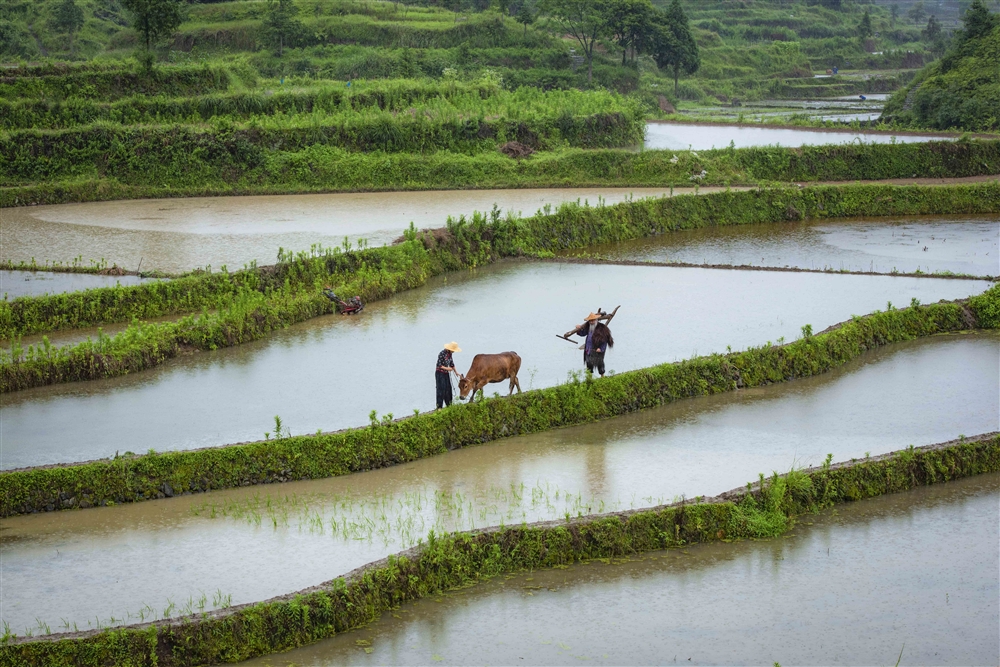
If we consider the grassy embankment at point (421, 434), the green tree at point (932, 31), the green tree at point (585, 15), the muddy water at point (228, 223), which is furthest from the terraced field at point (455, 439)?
the green tree at point (932, 31)

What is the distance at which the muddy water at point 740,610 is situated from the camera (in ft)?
21.7

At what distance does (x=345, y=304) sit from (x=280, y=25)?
21.4m

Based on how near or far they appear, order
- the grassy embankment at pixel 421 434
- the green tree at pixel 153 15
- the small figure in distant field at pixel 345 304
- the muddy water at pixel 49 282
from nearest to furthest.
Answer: the grassy embankment at pixel 421 434
the small figure in distant field at pixel 345 304
the muddy water at pixel 49 282
the green tree at pixel 153 15

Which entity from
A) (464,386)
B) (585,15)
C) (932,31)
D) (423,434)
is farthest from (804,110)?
(423,434)

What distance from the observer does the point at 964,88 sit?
92.6 ft

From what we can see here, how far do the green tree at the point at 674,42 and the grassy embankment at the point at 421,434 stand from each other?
2593 cm

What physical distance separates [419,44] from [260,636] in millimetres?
30096

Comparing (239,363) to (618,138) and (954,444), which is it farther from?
(618,138)

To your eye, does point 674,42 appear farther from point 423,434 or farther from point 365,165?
point 423,434

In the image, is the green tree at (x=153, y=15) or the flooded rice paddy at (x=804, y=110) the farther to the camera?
the flooded rice paddy at (x=804, y=110)

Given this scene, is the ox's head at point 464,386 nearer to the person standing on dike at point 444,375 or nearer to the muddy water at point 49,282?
the person standing on dike at point 444,375

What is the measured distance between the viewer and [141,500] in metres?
8.64

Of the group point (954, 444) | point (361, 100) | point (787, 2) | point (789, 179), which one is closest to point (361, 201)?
point (361, 100)

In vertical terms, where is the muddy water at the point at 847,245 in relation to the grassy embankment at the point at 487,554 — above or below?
above
